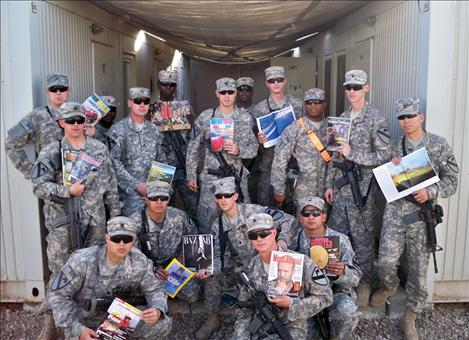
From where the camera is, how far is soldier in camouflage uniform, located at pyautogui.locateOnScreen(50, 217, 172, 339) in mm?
3455

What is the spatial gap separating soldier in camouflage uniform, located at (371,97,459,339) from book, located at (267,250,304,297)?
1.27 m

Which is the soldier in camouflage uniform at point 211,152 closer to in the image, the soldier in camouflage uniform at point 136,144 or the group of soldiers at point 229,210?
the group of soldiers at point 229,210

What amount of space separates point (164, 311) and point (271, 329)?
85 cm

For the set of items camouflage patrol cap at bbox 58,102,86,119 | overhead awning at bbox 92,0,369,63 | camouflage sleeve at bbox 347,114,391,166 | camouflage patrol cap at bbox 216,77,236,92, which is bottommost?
camouflage sleeve at bbox 347,114,391,166

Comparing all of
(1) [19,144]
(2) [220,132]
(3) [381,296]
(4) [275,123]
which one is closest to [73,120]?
(1) [19,144]

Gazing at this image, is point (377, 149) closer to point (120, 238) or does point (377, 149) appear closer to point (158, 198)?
point (158, 198)

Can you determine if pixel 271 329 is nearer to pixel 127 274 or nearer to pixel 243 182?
pixel 127 274

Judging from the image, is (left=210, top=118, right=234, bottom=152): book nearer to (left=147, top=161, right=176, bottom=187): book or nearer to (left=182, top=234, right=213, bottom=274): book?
(left=147, top=161, right=176, bottom=187): book

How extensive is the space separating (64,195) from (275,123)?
7.76 ft

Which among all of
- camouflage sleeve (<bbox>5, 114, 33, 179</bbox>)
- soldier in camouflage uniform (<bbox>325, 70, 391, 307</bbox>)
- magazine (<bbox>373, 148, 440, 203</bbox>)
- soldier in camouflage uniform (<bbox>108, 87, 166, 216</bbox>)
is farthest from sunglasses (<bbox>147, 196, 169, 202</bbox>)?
magazine (<bbox>373, 148, 440, 203</bbox>)

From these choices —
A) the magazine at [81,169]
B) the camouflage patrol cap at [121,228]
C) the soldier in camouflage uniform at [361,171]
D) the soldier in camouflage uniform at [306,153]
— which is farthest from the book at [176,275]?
the soldier in camouflage uniform at [361,171]

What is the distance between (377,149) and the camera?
14.7ft

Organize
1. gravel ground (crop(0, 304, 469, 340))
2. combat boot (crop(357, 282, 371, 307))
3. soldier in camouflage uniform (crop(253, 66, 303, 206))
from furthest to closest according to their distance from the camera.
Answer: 1. soldier in camouflage uniform (crop(253, 66, 303, 206))
2. combat boot (crop(357, 282, 371, 307))
3. gravel ground (crop(0, 304, 469, 340))

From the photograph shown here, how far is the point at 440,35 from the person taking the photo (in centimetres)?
450
